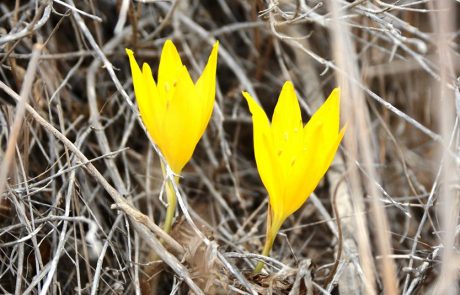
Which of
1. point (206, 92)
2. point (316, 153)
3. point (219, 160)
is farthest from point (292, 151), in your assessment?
point (219, 160)

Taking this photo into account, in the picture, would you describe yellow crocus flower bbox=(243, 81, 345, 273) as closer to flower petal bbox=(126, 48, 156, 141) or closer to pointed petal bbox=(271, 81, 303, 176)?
pointed petal bbox=(271, 81, 303, 176)

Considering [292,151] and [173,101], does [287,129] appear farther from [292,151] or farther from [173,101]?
[173,101]

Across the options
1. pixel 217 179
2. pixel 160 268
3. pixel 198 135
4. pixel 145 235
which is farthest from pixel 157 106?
pixel 217 179

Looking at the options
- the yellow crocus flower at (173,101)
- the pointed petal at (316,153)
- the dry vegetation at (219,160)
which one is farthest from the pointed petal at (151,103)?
the pointed petal at (316,153)

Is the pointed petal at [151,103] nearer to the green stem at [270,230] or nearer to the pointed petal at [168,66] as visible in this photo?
the pointed petal at [168,66]

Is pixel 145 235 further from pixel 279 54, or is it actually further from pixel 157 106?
pixel 279 54

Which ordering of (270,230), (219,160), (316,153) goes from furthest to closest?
(219,160)
(270,230)
(316,153)

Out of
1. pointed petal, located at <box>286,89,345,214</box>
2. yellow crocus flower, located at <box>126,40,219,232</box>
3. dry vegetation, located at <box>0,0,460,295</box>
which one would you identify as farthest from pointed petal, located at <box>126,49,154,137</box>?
pointed petal, located at <box>286,89,345,214</box>
